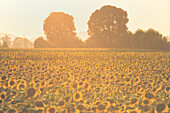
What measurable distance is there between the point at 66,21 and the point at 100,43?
1773cm

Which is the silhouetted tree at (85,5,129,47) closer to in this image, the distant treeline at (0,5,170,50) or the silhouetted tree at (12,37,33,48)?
the distant treeline at (0,5,170,50)

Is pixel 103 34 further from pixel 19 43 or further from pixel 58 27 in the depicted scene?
pixel 19 43

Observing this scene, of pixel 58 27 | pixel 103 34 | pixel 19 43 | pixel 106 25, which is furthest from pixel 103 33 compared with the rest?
pixel 19 43

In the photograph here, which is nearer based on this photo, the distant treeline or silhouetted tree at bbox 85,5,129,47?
the distant treeline

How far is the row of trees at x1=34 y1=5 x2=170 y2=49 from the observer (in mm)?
42156

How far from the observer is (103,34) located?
53.3 m

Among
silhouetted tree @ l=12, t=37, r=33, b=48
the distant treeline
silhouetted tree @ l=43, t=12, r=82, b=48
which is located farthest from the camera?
silhouetted tree @ l=12, t=37, r=33, b=48

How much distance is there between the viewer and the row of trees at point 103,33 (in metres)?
42.2

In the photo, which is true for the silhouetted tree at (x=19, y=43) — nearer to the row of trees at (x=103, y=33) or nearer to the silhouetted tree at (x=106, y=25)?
the row of trees at (x=103, y=33)

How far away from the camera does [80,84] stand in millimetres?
5043

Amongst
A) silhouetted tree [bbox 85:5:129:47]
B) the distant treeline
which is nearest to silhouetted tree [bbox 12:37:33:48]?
the distant treeline

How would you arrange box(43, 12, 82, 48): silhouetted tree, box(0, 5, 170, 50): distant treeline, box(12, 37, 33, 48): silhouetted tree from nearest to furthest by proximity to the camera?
box(0, 5, 170, 50): distant treeline, box(43, 12, 82, 48): silhouetted tree, box(12, 37, 33, 48): silhouetted tree

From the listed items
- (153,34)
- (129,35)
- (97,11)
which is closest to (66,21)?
(97,11)

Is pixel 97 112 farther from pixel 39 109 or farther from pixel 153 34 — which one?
pixel 153 34
